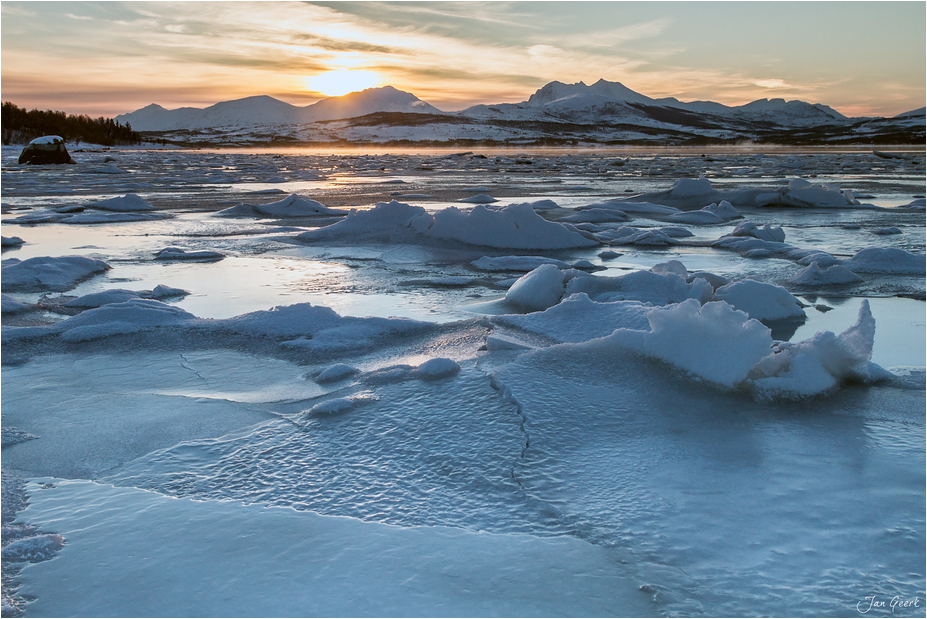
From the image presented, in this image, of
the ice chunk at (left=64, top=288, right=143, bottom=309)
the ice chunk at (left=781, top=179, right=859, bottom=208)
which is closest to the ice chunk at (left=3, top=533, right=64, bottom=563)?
the ice chunk at (left=64, top=288, right=143, bottom=309)

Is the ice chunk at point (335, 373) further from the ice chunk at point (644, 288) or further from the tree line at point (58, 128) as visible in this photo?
the tree line at point (58, 128)

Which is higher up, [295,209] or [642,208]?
[642,208]

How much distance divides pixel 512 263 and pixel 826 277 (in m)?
2.86

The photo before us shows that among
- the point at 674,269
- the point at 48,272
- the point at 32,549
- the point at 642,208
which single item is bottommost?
the point at 32,549

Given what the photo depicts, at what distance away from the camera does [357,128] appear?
12650cm

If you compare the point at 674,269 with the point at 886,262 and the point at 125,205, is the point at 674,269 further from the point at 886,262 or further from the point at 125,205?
the point at 125,205

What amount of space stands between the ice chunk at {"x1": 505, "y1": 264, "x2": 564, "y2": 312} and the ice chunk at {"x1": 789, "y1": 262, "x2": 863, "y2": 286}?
7.65 feet

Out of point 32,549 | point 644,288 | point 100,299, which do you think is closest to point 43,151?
point 100,299

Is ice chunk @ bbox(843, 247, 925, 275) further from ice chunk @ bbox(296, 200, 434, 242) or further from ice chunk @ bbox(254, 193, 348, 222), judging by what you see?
ice chunk @ bbox(254, 193, 348, 222)

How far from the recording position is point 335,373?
11.3 feet

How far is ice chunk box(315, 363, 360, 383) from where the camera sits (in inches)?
135

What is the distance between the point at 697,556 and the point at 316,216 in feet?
34.1

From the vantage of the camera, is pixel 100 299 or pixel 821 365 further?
pixel 100 299

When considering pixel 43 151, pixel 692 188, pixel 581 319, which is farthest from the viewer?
pixel 43 151
